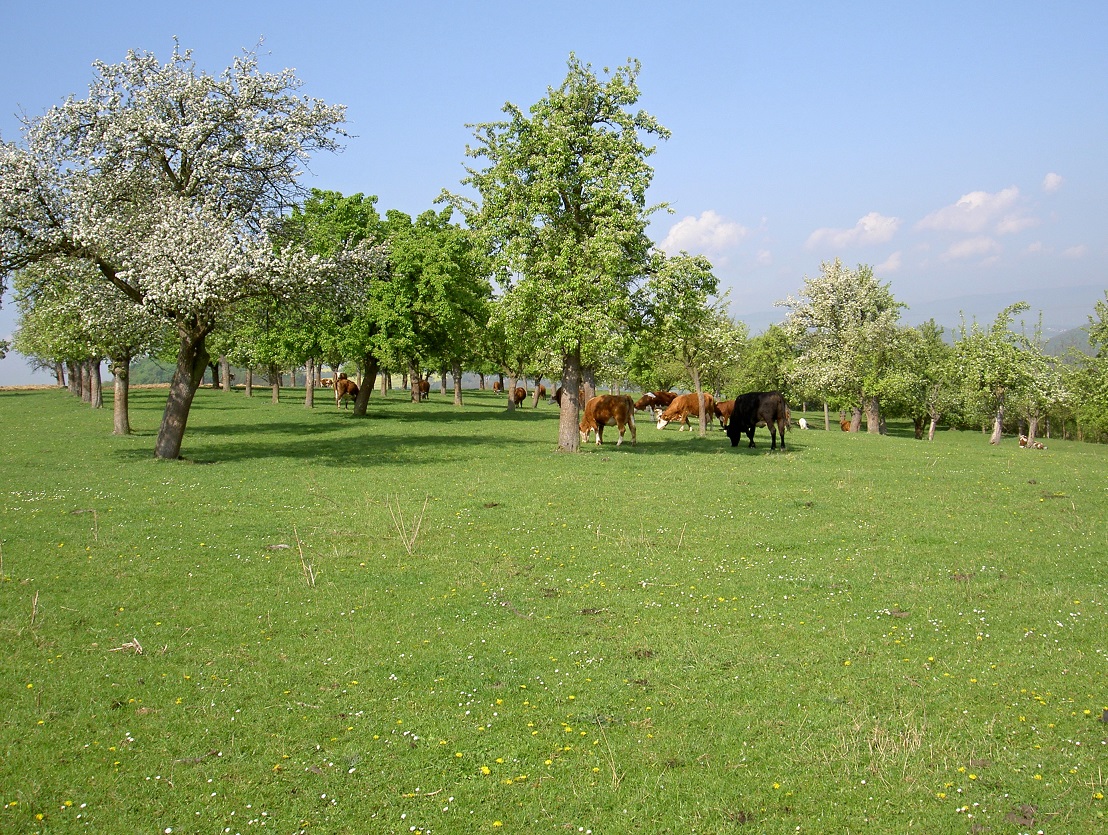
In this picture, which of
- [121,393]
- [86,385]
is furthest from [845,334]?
[86,385]

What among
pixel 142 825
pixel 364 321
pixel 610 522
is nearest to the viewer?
pixel 142 825

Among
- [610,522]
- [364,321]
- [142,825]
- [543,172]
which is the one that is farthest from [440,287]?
[142,825]

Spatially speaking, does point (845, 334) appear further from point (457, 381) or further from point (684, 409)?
point (457, 381)

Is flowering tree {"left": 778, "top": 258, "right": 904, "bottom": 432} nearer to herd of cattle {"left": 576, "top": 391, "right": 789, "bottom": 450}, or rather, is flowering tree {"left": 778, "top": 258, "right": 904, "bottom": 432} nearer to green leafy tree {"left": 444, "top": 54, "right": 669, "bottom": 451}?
herd of cattle {"left": 576, "top": 391, "right": 789, "bottom": 450}

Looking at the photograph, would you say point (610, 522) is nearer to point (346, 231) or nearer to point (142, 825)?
point (142, 825)

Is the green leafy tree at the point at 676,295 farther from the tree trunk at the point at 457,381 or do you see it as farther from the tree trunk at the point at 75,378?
the tree trunk at the point at 75,378

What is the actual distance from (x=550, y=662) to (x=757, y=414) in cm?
2534

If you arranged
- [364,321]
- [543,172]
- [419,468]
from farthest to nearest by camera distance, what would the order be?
[364,321], [543,172], [419,468]

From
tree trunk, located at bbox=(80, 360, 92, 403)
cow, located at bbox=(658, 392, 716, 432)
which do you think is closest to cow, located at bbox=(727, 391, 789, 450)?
cow, located at bbox=(658, 392, 716, 432)

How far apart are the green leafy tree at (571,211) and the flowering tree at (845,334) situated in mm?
28509

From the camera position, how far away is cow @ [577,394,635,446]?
116ft

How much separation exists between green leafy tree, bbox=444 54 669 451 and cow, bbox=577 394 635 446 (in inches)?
212

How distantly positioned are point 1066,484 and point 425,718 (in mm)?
21837

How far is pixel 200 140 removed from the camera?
26328 millimetres
